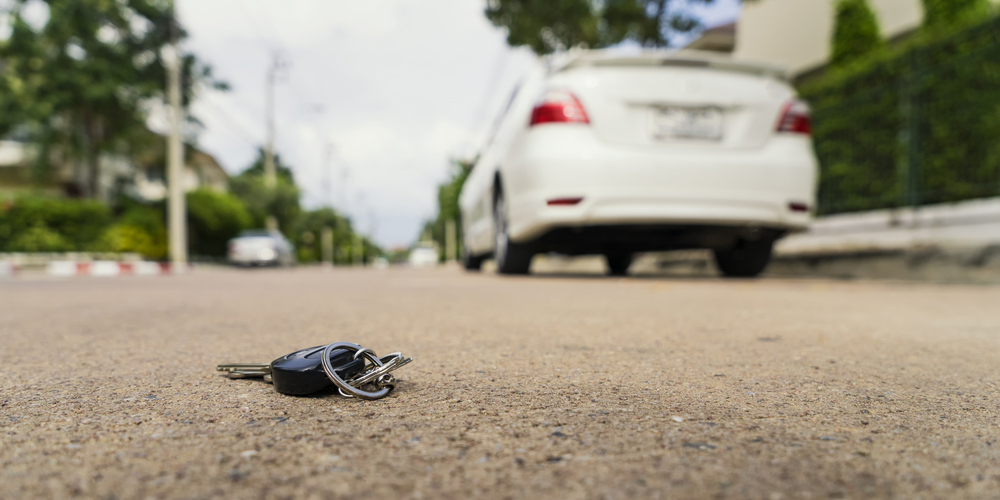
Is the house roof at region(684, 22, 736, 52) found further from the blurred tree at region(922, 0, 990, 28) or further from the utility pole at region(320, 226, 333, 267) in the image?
the utility pole at region(320, 226, 333, 267)

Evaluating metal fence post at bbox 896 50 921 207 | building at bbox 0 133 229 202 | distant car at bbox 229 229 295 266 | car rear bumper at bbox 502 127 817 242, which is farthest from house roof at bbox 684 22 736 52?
car rear bumper at bbox 502 127 817 242

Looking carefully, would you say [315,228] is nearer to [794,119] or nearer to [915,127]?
[915,127]

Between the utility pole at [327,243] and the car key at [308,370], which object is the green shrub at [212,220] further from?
the car key at [308,370]

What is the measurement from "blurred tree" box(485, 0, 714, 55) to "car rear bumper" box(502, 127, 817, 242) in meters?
9.84

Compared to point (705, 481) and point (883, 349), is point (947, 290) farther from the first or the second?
point (705, 481)

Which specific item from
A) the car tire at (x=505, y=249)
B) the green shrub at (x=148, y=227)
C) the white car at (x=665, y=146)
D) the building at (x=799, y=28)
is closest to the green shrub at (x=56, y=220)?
the green shrub at (x=148, y=227)

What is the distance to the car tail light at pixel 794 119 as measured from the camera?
15.8 ft

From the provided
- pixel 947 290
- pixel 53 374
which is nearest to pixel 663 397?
pixel 53 374

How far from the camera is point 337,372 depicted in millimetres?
1276

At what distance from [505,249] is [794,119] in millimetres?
2656

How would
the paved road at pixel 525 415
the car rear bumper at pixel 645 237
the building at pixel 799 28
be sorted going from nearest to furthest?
the paved road at pixel 525 415 < the car rear bumper at pixel 645 237 < the building at pixel 799 28

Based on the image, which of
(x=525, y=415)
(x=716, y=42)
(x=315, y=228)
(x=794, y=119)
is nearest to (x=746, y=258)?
(x=794, y=119)

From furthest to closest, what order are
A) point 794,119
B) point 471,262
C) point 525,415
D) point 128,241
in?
1. point 128,241
2. point 471,262
3. point 794,119
4. point 525,415

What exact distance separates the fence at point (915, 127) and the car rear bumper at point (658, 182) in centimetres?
203
